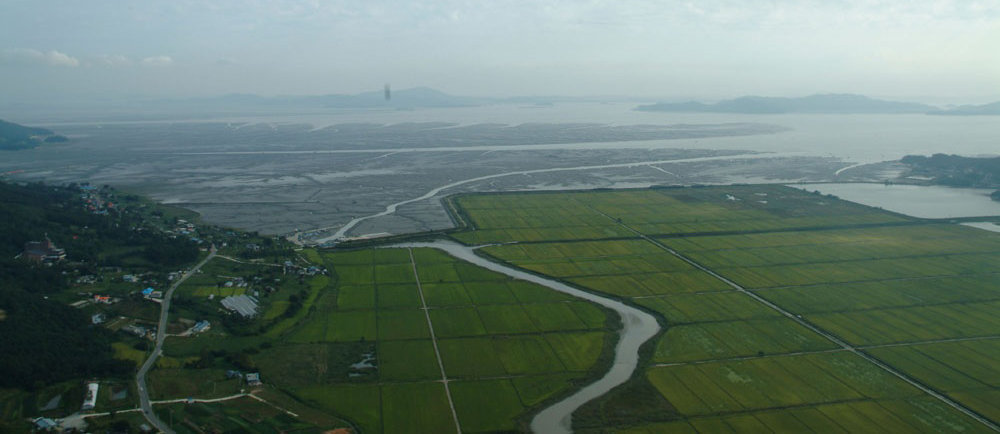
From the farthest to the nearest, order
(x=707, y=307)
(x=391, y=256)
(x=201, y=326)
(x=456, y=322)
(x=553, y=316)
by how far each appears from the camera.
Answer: (x=391, y=256) → (x=707, y=307) → (x=553, y=316) → (x=456, y=322) → (x=201, y=326)

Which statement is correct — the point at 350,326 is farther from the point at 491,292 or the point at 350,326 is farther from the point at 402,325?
the point at 491,292

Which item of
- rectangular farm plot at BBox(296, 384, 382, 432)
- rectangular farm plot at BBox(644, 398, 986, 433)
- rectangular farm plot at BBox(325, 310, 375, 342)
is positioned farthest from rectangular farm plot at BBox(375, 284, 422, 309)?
rectangular farm plot at BBox(644, 398, 986, 433)

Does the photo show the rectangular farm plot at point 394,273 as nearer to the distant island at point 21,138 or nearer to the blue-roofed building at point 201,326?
the blue-roofed building at point 201,326

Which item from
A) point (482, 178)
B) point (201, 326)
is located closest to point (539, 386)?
point (201, 326)

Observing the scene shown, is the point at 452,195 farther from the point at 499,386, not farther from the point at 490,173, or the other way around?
the point at 499,386

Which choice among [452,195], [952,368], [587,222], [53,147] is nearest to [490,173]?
[452,195]

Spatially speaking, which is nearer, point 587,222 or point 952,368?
point 952,368

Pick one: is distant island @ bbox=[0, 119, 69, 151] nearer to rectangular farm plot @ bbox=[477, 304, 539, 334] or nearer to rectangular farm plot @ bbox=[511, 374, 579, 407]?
rectangular farm plot @ bbox=[477, 304, 539, 334]
